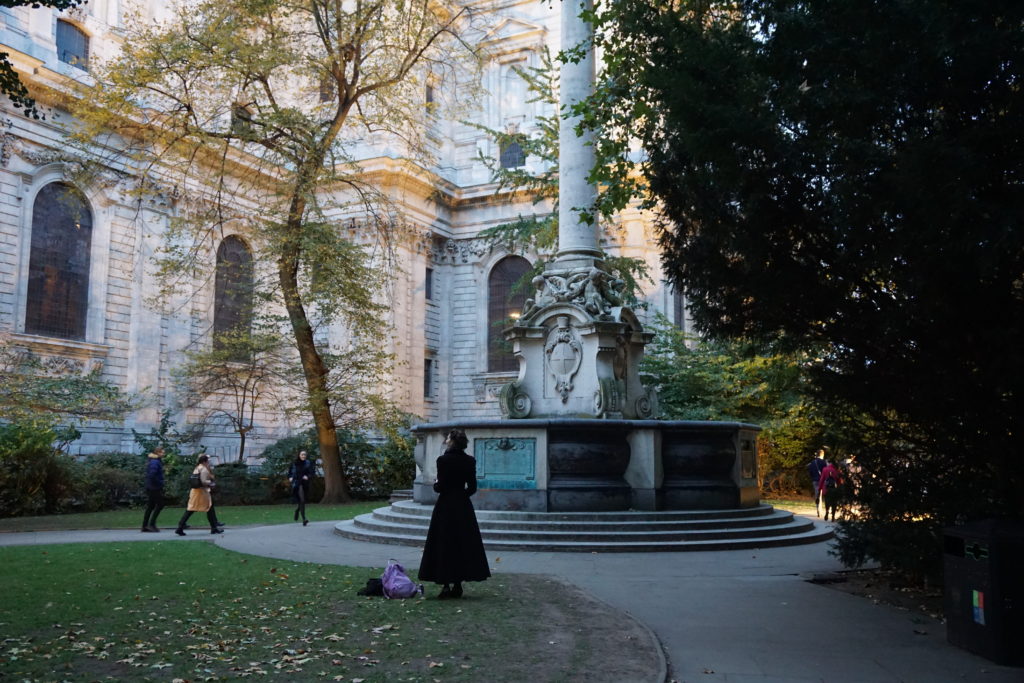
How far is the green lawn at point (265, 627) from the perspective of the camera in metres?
5.68

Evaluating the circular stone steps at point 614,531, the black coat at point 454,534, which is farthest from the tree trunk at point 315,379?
the black coat at point 454,534

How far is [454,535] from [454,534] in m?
0.01

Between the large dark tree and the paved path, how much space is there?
113 cm

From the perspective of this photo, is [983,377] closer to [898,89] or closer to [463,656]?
[898,89]

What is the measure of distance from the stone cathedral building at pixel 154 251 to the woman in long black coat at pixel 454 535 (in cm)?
1579

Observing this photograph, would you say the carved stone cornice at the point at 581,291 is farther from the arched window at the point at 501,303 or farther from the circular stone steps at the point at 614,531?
the arched window at the point at 501,303

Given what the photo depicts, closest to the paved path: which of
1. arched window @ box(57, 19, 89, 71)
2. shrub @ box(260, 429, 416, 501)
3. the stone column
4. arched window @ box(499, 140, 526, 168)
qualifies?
the stone column

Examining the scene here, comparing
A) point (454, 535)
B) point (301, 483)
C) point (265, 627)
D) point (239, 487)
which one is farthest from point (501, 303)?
point (265, 627)

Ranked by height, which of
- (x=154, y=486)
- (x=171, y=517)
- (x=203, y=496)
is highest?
(x=154, y=486)

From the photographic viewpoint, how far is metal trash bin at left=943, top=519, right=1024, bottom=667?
6.05 metres

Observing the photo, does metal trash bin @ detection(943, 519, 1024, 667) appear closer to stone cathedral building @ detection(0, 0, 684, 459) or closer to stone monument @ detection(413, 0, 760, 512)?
stone monument @ detection(413, 0, 760, 512)

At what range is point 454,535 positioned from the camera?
8422 mm

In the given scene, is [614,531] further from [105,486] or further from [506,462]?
[105,486]

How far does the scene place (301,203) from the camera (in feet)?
74.9
